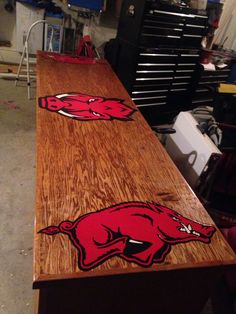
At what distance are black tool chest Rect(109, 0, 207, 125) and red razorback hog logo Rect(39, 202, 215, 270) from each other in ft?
6.86

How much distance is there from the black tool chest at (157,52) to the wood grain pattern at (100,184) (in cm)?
130

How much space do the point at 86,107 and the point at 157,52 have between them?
4.80 ft

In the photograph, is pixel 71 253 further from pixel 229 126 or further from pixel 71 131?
pixel 229 126

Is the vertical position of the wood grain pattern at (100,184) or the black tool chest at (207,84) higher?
the wood grain pattern at (100,184)

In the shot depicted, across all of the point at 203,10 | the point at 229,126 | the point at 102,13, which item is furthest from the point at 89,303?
the point at 102,13

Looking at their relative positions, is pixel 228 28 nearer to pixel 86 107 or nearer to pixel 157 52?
pixel 157 52

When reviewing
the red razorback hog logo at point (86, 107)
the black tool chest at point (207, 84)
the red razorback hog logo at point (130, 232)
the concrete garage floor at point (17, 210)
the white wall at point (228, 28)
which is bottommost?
the concrete garage floor at point (17, 210)

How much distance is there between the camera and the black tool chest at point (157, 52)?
2.62 meters

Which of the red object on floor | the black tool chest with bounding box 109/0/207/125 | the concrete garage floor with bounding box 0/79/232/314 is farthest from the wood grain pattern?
the black tool chest with bounding box 109/0/207/125

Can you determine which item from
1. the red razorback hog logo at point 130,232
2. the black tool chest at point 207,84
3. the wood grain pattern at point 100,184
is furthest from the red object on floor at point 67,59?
the red razorback hog logo at point 130,232

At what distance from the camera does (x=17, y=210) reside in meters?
1.87

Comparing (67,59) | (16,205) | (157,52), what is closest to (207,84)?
(157,52)

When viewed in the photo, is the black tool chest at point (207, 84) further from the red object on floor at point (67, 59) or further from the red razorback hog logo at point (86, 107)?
the red razorback hog logo at point (86, 107)

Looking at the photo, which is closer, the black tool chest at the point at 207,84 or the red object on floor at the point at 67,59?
the red object on floor at the point at 67,59
